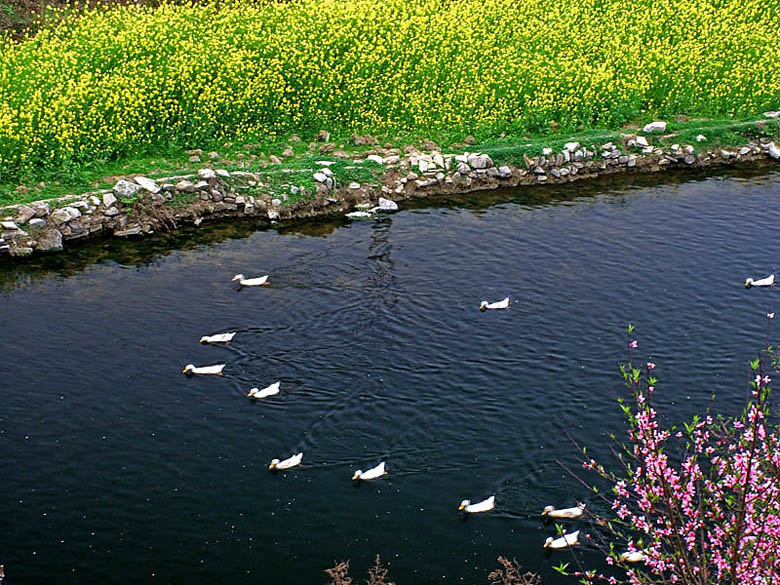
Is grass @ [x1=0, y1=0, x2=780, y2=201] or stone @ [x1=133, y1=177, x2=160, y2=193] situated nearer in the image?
stone @ [x1=133, y1=177, x2=160, y2=193]

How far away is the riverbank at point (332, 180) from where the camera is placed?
26453mm

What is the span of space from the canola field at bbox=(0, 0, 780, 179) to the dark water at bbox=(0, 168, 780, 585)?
485 cm

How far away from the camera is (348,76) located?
110ft

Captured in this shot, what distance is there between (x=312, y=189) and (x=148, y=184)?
4.60 m

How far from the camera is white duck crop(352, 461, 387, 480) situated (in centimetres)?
1700

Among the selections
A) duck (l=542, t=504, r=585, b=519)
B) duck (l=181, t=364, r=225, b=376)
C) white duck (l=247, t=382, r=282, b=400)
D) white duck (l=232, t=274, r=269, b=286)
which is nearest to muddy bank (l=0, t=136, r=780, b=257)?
white duck (l=232, t=274, r=269, b=286)

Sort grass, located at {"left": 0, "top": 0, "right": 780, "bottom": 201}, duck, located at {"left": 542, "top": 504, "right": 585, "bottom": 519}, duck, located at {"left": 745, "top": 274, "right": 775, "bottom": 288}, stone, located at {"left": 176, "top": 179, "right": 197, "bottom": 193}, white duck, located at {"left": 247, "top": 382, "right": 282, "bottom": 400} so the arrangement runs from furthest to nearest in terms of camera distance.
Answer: grass, located at {"left": 0, "top": 0, "right": 780, "bottom": 201}, stone, located at {"left": 176, "top": 179, "right": 197, "bottom": 193}, duck, located at {"left": 745, "top": 274, "right": 775, "bottom": 288}, white duck, located at {"left": 247, "top": 382, "right": 282, "bottom": 400}, duck, located at {"left": 542, "top": 504, "right": 585, "bottom": 519}

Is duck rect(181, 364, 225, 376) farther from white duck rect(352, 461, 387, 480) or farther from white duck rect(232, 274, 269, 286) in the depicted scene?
white duck rect(352, 461, 387, 480)

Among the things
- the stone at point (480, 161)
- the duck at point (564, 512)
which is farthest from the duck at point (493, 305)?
the stone at point (480, 161)

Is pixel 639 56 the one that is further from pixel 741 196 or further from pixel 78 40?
pixel 78 40

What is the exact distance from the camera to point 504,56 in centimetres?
3600

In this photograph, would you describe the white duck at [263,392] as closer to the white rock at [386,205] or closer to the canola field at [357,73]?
the white rock at [386,205]

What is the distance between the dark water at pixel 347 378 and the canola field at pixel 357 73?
15.9 feet

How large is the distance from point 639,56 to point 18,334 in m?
25.8
